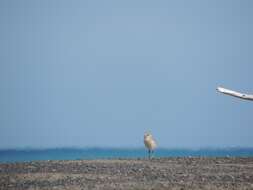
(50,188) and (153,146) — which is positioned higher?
(153,146)

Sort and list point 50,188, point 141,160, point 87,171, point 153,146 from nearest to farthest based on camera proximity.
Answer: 1. point 50,188
2. point 87,171
3. point 141,160
4. point 153,146

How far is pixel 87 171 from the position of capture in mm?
27781

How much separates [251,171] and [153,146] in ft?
27.2

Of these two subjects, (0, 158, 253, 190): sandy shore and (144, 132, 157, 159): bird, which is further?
(144, 132, 157, 159): bird

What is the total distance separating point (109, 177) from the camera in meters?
26.1

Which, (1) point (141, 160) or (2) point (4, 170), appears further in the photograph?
(1) point (141, 160)

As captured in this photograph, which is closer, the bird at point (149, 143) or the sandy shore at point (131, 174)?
the sandy shore at point (131, 174)

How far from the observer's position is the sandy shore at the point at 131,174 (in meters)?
24.6

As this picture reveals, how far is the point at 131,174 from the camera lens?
26906mm

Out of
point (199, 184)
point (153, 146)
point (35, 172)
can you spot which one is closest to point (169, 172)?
point (199, 184)

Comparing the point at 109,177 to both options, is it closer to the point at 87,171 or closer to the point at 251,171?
the point at 87,171

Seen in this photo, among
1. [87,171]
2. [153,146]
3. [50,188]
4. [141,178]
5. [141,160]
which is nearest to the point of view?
[50,188]

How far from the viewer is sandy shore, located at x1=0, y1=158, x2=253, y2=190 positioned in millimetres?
24609

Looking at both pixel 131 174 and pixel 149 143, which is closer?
pixel 131 174
